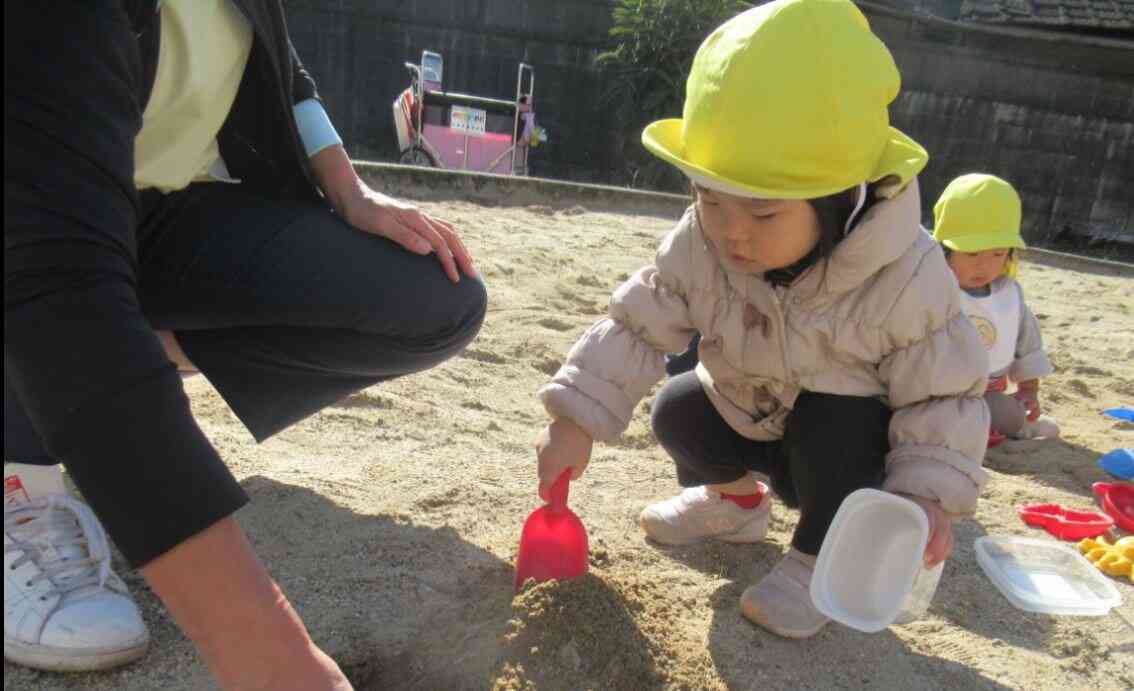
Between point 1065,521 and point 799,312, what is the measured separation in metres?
0.85

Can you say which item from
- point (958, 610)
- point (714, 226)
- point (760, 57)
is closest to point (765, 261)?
point (714, 226)

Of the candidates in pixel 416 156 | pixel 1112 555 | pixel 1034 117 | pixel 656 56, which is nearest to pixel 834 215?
pixel 1112 555

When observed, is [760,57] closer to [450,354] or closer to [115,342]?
[450,354]

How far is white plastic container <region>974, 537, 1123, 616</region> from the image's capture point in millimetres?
1573

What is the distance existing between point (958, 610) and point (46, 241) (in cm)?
138

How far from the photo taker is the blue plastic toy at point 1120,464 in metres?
2.19

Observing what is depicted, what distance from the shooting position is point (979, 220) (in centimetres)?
254

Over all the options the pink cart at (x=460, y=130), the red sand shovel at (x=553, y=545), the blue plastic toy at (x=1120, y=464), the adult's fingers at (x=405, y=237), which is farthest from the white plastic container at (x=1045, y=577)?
the pink cart at (x=460, y=130)

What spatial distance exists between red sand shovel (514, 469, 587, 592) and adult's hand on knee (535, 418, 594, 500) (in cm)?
1

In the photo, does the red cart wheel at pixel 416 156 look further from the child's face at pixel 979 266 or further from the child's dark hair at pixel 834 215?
the child's dark hair at pixel 834 215

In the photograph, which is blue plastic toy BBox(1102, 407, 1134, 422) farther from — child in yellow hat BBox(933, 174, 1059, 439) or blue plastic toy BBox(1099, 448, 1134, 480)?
blue plastic toy BBox(1099, 448, 1134, 480)

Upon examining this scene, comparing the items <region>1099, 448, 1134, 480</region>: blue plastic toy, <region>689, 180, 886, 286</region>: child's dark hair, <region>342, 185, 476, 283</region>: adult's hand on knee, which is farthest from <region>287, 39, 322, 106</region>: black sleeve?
<region>1099, 448, 1134, 480</region>: blue plastic toy

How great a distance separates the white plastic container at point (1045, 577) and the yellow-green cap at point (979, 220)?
0.97 metres

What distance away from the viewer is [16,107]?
2.75ft
